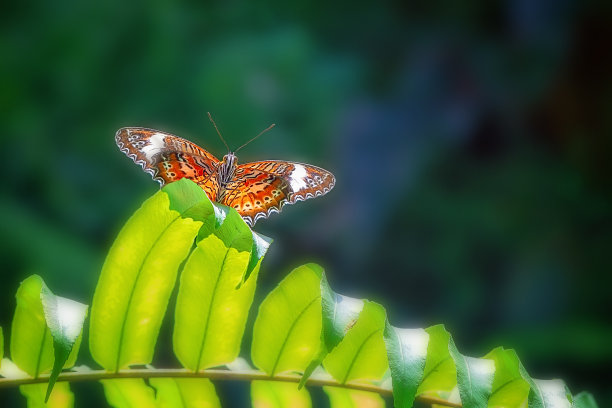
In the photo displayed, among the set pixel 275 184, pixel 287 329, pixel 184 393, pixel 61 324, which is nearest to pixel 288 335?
pixel 287 329

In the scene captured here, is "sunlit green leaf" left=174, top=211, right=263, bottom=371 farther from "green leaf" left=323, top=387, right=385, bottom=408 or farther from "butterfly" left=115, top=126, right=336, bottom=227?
"butterfly" left=115, top=126, right=336, bottom=227

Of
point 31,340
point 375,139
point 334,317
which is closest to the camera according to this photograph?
point 334,317

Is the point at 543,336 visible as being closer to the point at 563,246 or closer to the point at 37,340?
the point at 563,246

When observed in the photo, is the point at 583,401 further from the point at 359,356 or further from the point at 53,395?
the point at 53,395

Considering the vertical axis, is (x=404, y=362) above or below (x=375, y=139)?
above

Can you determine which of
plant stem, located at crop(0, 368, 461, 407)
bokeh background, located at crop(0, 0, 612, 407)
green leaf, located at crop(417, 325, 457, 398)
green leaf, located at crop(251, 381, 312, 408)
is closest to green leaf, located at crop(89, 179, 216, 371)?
plant stem, located at crop(0, 368, 461, 407)

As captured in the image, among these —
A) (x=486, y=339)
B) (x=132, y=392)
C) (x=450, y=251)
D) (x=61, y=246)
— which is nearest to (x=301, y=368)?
(x=132, y=392)
